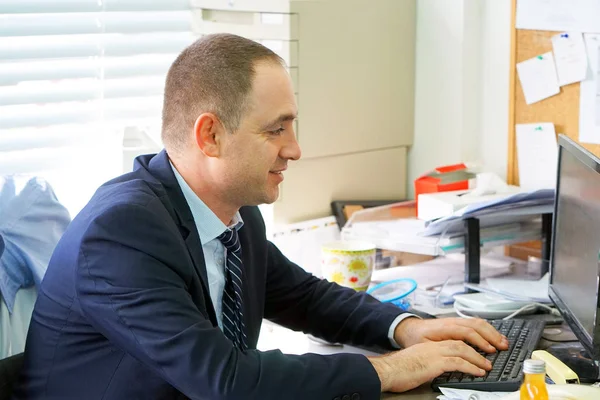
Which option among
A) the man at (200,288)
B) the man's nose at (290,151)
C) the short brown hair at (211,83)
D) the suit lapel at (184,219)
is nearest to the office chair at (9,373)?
the man at (200,288)

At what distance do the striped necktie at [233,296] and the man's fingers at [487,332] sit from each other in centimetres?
40

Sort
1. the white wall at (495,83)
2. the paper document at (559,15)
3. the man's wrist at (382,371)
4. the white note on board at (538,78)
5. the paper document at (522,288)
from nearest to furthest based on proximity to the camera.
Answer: the man's wrist at (382,371) < the paper document at (522,288) < the paper document at (559,15) < the white note on board at (538,78) < the white wall at (495,83)

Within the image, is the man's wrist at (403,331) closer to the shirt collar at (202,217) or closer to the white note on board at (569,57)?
the shirt collar at (202,217)

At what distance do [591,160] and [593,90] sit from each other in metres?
0.77

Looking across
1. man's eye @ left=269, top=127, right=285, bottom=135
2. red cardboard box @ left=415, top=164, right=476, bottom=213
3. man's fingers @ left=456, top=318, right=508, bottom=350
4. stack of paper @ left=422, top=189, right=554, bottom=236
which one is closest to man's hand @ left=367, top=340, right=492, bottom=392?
man's fingers @ left=456, top=318, right=508, bottom=350

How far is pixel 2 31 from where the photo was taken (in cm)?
195

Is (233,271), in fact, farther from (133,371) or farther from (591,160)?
(591,160)

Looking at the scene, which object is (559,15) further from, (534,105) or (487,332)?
(487,332)

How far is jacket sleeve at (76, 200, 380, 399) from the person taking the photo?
1.30m

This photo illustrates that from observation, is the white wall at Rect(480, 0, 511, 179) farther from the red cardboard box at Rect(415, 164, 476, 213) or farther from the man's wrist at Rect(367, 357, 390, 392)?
the man's wrist at Rect(367, 357, 390, 392)

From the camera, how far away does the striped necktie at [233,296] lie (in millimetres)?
1602

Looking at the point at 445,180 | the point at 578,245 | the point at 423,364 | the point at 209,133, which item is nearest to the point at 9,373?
the point at 209,133

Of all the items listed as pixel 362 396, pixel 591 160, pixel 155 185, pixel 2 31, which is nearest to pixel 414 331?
pixel 362 396

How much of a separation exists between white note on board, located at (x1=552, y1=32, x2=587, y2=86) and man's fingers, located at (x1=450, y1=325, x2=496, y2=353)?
2.94 ft
